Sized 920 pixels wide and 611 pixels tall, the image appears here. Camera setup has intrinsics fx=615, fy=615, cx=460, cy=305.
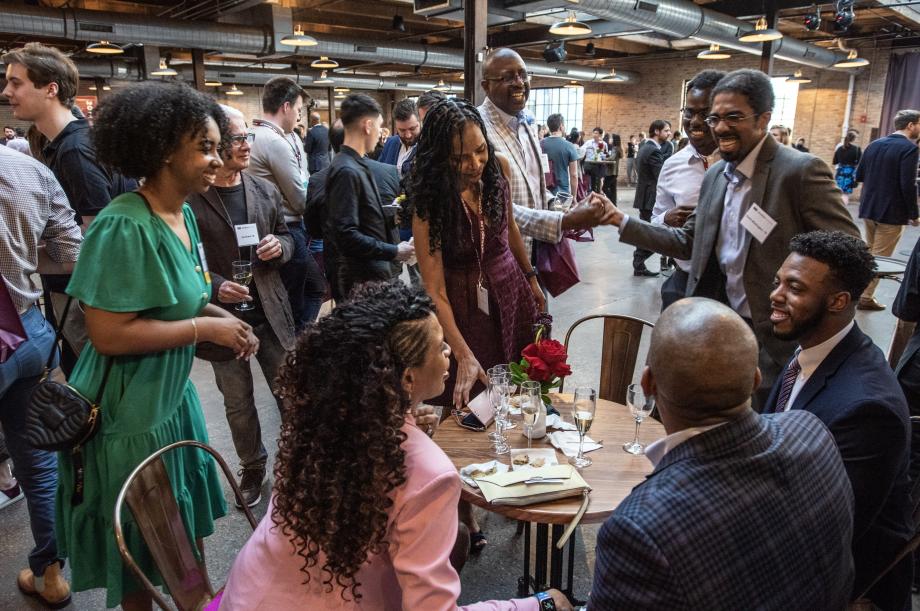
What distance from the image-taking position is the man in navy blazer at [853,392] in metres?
1.42

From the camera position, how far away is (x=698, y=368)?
1046 millimetres

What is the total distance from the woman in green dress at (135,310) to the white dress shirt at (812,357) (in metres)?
1.62

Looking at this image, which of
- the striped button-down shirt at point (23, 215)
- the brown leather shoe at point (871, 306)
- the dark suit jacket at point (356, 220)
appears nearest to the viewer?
the striped button-down shirt at point (23, 215)

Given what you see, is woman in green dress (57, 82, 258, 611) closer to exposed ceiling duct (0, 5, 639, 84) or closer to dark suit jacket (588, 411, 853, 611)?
dark suit jacket (588, 411, 853, 611)

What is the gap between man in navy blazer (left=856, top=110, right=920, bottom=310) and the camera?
6254 millimetres

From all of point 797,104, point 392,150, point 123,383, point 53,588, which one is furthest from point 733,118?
point 797,104

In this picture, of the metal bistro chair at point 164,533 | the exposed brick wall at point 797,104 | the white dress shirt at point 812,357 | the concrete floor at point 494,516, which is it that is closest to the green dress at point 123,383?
the metal bistro chair at point 164,533

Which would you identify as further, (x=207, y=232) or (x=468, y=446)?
(x=207, y=232)

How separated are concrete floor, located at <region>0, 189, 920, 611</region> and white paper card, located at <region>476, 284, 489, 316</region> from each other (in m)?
0.98

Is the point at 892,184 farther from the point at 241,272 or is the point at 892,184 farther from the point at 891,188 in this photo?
the point at 241,272

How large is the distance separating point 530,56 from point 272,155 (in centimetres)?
1563

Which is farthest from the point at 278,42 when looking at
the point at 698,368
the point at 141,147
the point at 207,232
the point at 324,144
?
the point at 698,368

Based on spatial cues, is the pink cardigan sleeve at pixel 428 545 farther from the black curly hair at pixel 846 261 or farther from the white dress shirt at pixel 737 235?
the white dress shirt at pixel 737 235

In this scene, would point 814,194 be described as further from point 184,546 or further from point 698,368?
point 184,546
